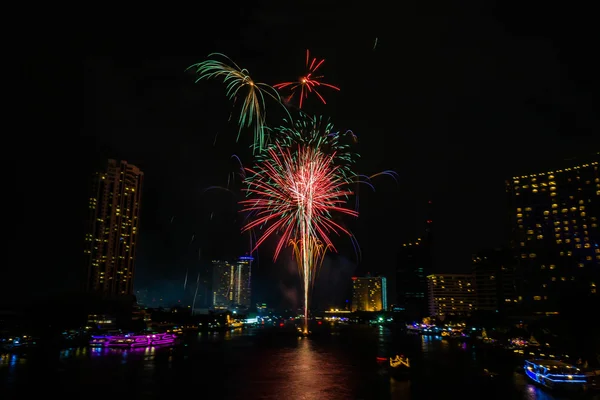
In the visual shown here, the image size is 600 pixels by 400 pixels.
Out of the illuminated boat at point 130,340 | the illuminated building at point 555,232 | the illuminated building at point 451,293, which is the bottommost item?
the illuminated boat at point 130,340

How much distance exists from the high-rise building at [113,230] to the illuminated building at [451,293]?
10985 centimetres

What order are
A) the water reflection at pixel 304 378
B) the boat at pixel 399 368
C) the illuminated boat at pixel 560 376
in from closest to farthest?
1. the illuminated boat at pixel 560 376
2. the water reflection at pixel 304 378
3. the boat at pixel 399 368

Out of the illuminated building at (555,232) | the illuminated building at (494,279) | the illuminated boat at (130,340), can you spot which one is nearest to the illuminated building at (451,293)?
the illuminated building at (494,279)

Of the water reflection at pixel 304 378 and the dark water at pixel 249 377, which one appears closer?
the water reflection at pixel 304 378

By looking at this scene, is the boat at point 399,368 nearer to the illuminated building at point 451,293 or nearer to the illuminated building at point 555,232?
the illuminated building at point 555,232

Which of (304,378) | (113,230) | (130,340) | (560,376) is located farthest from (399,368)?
(113,230)

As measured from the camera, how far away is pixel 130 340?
61406 millimetres

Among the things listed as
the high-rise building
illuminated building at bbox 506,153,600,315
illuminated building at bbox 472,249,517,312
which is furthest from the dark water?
illuminated building at bbox 472,249,517,312

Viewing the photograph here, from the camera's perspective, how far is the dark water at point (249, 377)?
2780cm

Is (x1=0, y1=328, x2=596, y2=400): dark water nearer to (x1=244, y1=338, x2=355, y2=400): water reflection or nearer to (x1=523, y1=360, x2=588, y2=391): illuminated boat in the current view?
(x1=244, y1=338, x2=355, y2=400): water reflection

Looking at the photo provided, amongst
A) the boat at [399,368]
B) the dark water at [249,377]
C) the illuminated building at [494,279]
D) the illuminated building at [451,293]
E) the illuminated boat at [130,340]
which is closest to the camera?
the dark water at [249,377]

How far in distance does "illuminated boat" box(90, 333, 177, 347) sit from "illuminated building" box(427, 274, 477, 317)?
118 m

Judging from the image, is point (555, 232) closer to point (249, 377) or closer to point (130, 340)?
point (249, 377)

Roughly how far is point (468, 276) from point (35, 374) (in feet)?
496
